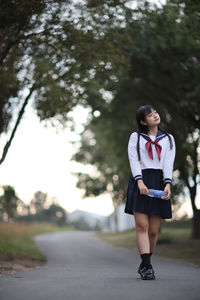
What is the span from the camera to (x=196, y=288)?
3994 millimetres

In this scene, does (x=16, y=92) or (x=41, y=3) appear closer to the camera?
(x=41, y=3)

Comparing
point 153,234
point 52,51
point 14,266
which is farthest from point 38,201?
point 153,234

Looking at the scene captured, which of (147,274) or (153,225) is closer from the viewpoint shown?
(147,274)

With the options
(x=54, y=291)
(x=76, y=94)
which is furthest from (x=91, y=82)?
(x=54, y=291)

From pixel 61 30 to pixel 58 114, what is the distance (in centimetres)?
302

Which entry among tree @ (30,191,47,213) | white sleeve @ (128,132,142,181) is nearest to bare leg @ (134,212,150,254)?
white sleeve @ (128,132,142,181)

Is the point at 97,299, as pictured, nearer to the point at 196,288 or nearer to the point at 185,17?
the point at 196,288

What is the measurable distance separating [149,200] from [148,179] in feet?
0.89

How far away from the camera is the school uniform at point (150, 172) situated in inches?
198

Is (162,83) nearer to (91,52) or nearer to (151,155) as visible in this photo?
(91,52)

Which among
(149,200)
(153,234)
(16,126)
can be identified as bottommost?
(16,126)

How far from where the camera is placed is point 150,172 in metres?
5.14

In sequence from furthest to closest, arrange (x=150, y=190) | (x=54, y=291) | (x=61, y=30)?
1. (x=61, y=30)
2. (x=150, y=190)
3. (x=54, y=291)

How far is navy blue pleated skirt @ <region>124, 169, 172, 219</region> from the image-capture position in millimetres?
5023
